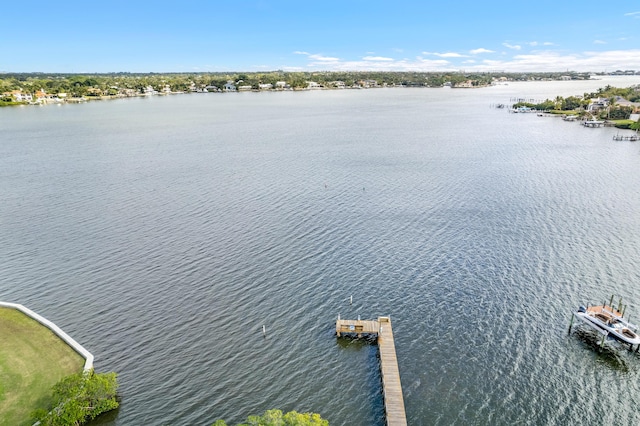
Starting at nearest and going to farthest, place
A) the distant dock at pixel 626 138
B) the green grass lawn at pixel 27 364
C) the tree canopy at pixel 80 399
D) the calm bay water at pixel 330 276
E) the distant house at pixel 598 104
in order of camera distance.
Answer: the tree canopy at pixel 80 399
the green grass lawn at pixel 27 364
the calm bay water at pixel 330 276
the distant dock at pixel 626 138
the distant house at pixel 598 104

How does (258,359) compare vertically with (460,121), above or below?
below

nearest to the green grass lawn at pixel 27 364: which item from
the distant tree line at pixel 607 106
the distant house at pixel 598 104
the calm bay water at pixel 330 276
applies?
the calm bay water at pixel 330 276

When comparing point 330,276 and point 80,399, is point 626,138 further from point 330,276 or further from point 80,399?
point 80,399

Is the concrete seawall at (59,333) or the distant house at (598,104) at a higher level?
the distant house at (598,104)

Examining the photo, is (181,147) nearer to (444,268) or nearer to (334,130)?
(334,130)

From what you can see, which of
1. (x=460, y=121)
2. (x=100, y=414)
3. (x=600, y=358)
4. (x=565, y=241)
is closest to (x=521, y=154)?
(x=565, y=241)

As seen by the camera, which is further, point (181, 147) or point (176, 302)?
point (181, 147)

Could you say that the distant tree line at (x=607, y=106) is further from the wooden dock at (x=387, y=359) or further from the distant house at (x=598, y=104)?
the wooden dock at (x=387, y=359)
